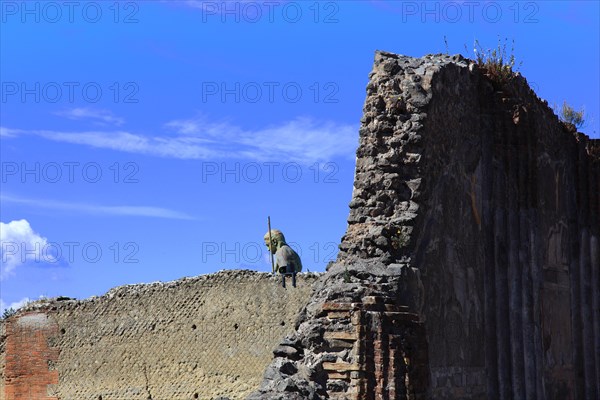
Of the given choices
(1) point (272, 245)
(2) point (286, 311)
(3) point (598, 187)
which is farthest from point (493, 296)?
(1) point (272, 245)

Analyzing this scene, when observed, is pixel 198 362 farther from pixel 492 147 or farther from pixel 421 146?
pixel 421 146

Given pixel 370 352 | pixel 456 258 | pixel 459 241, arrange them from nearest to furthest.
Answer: pixel 370 352, pixel 456 258, pixel 459 241

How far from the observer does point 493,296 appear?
9930 millimetres

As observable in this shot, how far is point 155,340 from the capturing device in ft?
63.7

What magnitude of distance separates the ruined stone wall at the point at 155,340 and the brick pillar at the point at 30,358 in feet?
0.06

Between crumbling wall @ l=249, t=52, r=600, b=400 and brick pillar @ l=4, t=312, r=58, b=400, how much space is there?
1201 cm

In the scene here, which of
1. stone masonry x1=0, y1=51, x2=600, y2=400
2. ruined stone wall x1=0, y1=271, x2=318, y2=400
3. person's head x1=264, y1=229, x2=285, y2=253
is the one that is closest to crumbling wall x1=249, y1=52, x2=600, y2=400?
stone masonry x1=0, y1=51, x2=600, y2=400

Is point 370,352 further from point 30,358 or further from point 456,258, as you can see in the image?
point 30,358

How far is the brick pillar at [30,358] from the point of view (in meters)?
21.2

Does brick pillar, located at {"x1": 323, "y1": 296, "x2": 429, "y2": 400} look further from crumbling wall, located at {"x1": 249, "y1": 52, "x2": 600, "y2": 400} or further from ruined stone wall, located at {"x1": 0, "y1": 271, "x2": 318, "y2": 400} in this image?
ruined stone wall, located at {"x1": 0, "y1": 271, "x2": 318, "y2": 400}

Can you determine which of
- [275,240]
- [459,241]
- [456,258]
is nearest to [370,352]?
[456,258]

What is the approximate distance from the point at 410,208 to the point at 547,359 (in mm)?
3705

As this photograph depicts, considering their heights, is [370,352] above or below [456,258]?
below

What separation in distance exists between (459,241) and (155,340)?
11.1 meters
